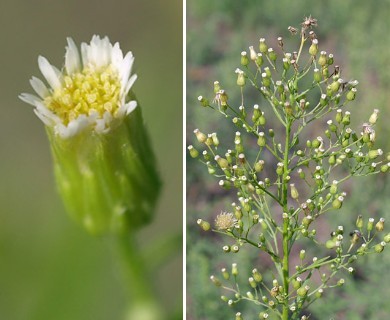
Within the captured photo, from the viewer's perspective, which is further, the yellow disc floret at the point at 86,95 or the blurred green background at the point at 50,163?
the blurred green background at the point at 50,163

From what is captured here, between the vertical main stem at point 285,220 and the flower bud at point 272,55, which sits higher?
the flower bud at point 272,55

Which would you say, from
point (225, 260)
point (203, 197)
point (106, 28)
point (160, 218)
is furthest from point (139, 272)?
point (203, 197)

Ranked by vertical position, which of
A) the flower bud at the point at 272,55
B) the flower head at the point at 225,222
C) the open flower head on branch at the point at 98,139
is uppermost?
the flower bud at the point at 272,55

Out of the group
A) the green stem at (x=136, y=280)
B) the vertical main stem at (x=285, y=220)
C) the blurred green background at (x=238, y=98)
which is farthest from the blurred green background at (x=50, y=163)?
the blurred green background at (x=238, y=98)

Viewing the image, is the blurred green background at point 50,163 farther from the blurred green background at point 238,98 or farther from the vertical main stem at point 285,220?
the blurred green background at point 238,98

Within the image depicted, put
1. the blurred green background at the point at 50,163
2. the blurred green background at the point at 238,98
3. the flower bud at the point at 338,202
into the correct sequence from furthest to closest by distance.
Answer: the blurred green background at the point at 238,98
the blurred green background at the point at 50,163
the flower bud at the point at 338,202

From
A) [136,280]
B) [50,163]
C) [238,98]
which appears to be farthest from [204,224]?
[238,98]

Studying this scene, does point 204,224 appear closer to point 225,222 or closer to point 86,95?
point 225,222
